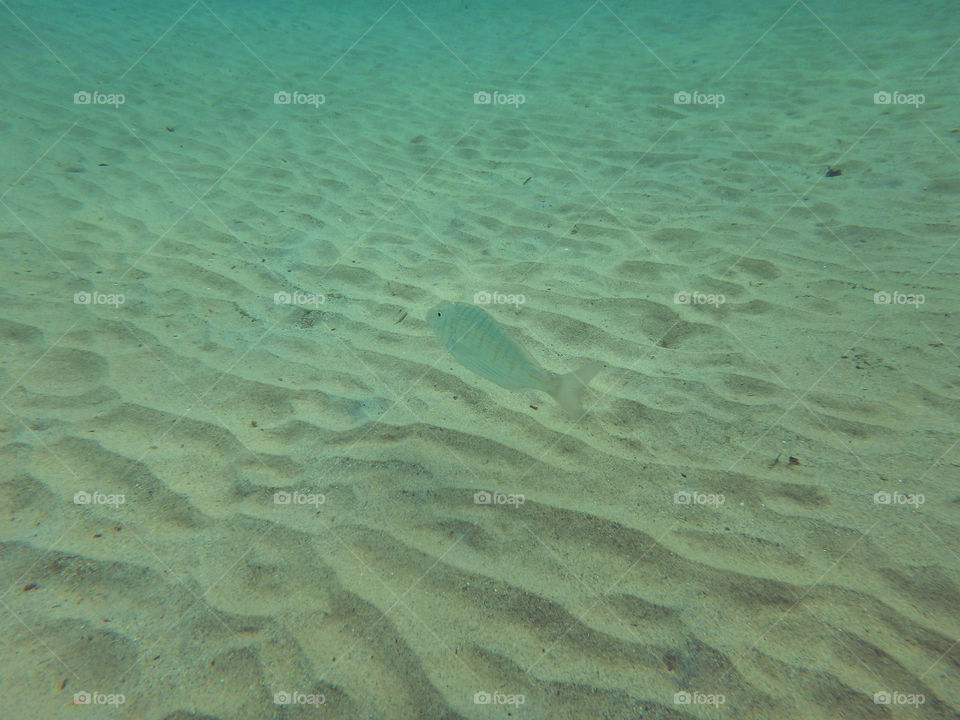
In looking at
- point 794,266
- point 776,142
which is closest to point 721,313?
point 794,266

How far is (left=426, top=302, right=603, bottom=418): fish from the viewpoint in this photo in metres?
2.26

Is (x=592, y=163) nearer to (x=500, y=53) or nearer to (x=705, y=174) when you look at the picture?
(x=705, y=174)

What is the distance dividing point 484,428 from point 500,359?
694 mm

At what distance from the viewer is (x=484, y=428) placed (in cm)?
285

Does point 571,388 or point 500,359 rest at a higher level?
point 500,359

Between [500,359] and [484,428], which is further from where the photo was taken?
[484,428]

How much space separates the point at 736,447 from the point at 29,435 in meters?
3.71

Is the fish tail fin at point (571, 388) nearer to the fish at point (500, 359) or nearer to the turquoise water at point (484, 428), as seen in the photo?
the fish at point (500, 359)

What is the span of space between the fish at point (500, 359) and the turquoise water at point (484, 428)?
67 millimetres

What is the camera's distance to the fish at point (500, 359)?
2.26 metres

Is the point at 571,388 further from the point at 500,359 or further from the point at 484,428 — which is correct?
the point at 484,428

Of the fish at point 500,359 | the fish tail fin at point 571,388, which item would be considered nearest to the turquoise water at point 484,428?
the fish at point 500,359

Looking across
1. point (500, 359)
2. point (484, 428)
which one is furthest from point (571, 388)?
point (484, 428)

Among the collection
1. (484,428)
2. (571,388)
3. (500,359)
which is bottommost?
(484,428)
